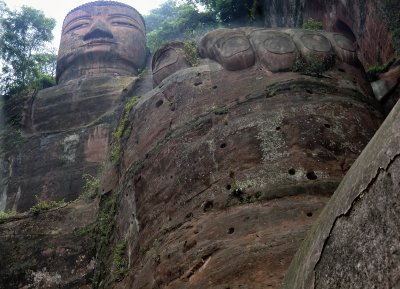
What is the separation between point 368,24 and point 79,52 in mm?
10189

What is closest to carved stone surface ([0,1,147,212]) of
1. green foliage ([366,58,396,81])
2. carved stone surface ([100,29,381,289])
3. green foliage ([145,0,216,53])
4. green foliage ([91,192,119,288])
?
green foliage ([145,0,216,53])

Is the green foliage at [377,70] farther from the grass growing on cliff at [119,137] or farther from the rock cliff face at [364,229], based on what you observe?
the rock cliff face at [364,229]

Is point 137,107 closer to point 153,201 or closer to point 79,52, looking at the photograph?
point 153,201

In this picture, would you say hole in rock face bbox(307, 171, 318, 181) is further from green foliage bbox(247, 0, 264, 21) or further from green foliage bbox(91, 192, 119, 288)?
green foliage bbox(247, 0, 264, 21)

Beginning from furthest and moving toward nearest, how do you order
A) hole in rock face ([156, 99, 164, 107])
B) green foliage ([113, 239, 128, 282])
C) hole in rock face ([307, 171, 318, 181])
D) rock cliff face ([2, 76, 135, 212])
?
rock cliff face ([2, 76, 135, 212])
hole in rock face ([156, 99, 164, 107])
green foliage ([113, 239, 128, 282])
hole in rock face ([307, 171, 318, 181])

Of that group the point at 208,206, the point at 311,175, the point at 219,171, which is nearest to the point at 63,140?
the point at 219,171

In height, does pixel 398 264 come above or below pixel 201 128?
above

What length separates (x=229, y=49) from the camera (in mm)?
7320

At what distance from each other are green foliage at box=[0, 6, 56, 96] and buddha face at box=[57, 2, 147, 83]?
992mm

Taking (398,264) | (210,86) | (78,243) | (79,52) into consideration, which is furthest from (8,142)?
(398,264)

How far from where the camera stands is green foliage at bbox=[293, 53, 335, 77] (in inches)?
269

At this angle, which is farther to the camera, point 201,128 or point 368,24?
point 368,24

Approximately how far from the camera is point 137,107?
7961 mm

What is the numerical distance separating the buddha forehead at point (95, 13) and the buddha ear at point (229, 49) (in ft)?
34.6
